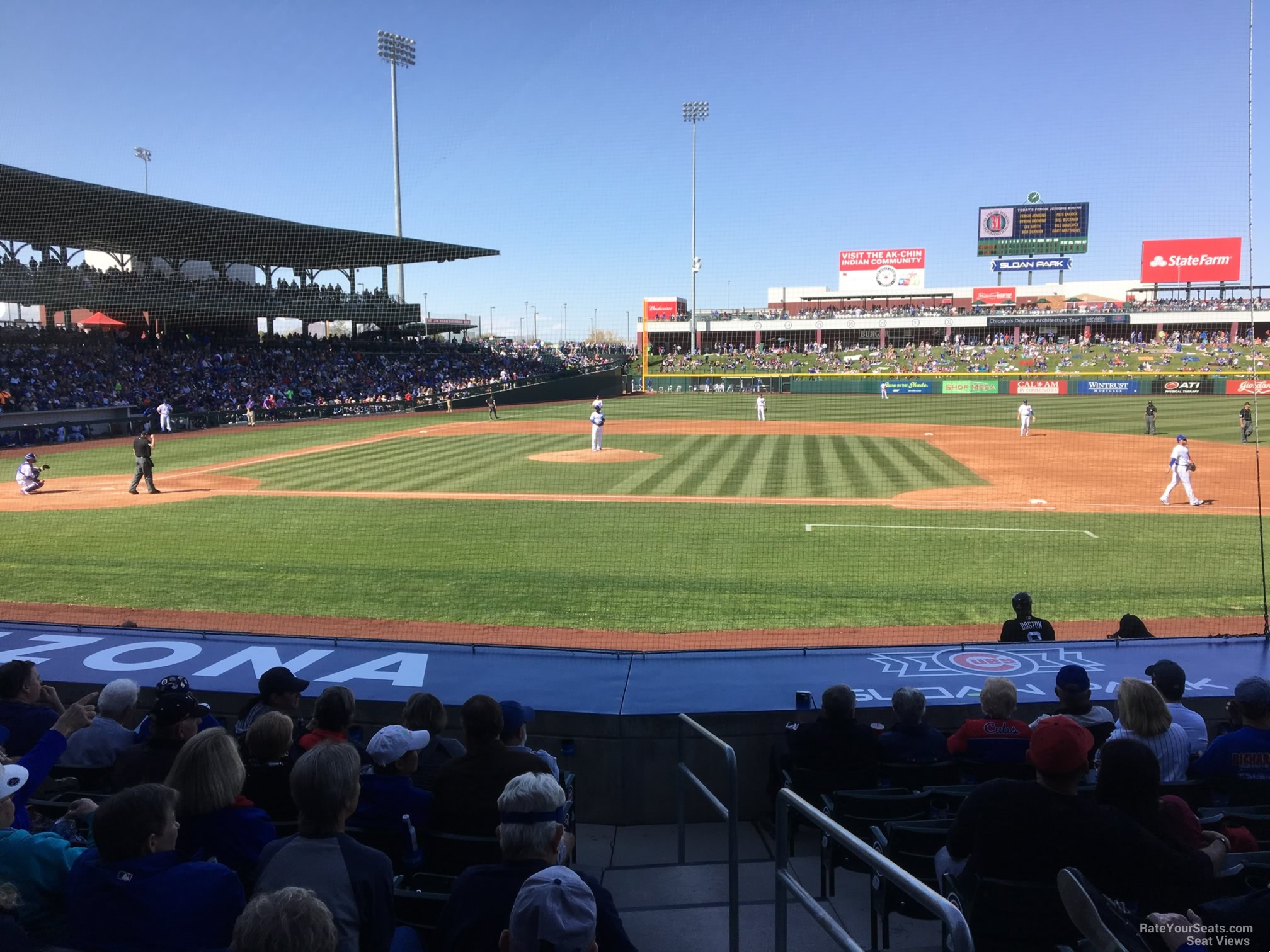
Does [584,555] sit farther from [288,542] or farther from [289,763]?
[289,763]

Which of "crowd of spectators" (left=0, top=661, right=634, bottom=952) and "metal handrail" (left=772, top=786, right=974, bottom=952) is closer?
"metal handrail" (left=772, top=786, right=974, bottom=952)

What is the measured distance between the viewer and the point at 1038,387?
49.1 m

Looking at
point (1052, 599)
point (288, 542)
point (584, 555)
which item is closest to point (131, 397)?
point (288, 542)

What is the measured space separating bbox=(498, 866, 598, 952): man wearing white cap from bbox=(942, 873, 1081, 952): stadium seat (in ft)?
3.82

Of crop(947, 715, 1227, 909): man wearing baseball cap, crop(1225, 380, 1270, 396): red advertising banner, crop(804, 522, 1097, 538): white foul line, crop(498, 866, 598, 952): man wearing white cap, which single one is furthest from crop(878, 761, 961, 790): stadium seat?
crop(1225, 380, 1270, 396): red advertising banner

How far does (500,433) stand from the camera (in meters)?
31.0

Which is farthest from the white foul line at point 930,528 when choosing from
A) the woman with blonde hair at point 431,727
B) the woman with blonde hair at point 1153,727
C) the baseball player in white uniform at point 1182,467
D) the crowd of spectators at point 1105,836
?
the crowd of spectators at point 1105,836

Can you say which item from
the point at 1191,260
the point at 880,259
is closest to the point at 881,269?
the point at 880,259

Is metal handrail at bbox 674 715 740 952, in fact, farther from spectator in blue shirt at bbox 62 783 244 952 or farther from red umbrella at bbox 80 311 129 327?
red umbrella at bbox 80 311 129 327

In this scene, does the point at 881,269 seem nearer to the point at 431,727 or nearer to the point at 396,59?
the point at 396,59

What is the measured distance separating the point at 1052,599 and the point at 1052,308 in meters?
60.8

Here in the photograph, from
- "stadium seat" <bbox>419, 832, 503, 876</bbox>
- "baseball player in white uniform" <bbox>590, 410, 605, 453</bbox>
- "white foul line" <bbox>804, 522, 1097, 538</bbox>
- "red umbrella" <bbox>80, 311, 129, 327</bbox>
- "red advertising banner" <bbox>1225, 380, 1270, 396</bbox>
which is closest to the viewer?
"stadium seat" <bbox>419, 832, 503, 876</bbox>

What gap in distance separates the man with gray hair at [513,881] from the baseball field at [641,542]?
614cm

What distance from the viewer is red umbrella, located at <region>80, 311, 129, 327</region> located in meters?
36.7
